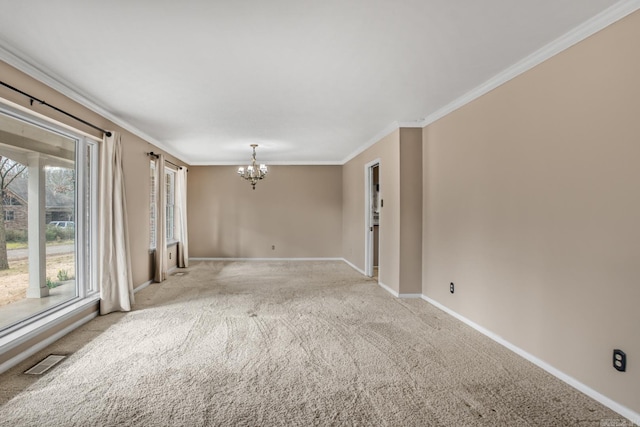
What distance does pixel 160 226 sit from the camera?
18.3 feet

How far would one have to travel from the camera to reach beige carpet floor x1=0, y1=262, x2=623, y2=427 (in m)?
1.88

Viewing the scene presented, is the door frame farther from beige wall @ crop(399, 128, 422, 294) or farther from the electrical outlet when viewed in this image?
the electrical outlet

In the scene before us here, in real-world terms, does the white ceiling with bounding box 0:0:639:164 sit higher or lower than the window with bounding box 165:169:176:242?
higher

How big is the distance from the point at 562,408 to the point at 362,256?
442 cm

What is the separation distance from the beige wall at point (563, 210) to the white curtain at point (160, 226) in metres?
4.86

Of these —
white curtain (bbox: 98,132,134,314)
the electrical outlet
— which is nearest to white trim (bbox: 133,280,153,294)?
white curtain (bbox: 98,132,134,314)

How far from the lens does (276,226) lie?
796cm

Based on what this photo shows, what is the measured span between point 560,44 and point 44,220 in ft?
15.8

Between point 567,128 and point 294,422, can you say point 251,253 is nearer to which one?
point 294,422

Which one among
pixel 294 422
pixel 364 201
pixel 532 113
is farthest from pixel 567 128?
pixel 364 201

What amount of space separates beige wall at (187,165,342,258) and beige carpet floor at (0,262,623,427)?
13.3 feet

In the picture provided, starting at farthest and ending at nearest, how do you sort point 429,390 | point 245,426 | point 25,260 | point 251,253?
point 251,253, point 25,260, point 429,390, point 245,426

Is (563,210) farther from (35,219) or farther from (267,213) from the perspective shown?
(267,213)

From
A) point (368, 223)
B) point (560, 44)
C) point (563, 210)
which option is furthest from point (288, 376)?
point (368, 223)
